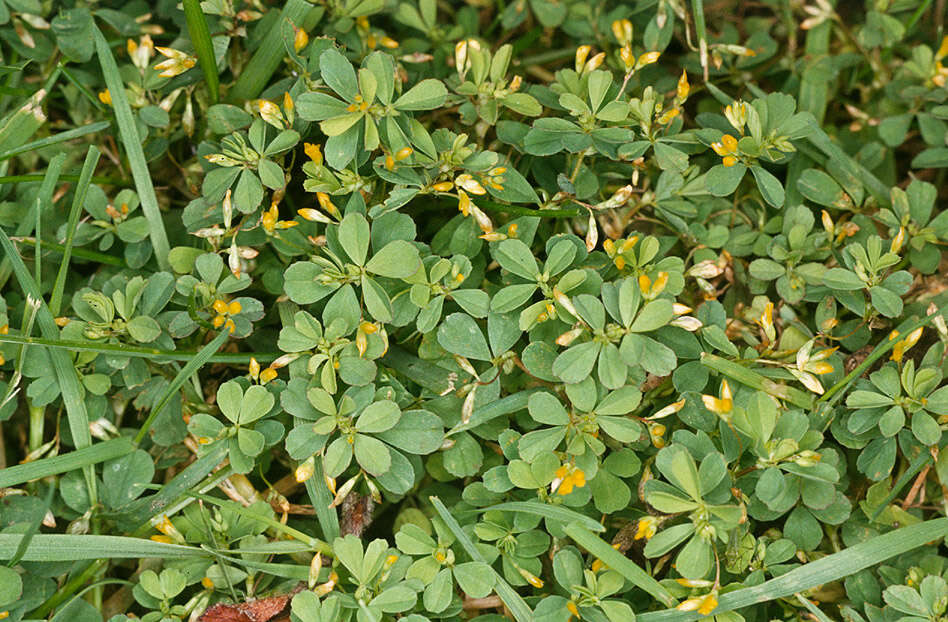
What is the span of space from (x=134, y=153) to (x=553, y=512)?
161 centimetres

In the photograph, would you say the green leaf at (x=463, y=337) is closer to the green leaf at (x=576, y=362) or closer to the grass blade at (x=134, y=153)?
the green leaf at (x=576, y=362)

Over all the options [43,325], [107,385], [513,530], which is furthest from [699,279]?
[43,325]

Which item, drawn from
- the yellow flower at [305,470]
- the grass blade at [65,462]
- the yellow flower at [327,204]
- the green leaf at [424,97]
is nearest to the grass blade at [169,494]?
the grass blade at [65,462]

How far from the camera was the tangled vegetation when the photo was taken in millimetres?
2068

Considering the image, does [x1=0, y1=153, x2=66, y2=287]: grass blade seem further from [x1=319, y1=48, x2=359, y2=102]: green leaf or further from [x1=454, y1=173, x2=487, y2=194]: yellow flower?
[x1=454, y1=173, x2=487, y2=194]: yellow flower

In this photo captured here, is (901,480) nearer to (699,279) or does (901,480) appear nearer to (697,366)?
(697,366)

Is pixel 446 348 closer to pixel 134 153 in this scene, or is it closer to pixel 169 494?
pixel 169 494

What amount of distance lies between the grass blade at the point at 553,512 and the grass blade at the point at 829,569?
26 cm

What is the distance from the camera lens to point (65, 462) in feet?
7.06

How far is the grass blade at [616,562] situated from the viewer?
2020 mm

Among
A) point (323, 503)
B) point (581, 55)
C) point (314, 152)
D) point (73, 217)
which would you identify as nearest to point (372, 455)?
point (323, 503)

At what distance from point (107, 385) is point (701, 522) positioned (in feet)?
5.41

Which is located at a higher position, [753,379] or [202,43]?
[202,43]

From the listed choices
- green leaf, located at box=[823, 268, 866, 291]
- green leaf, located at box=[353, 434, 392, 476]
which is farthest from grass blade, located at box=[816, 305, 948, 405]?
green leaf, located at box=[353, 434, 392, 476]
